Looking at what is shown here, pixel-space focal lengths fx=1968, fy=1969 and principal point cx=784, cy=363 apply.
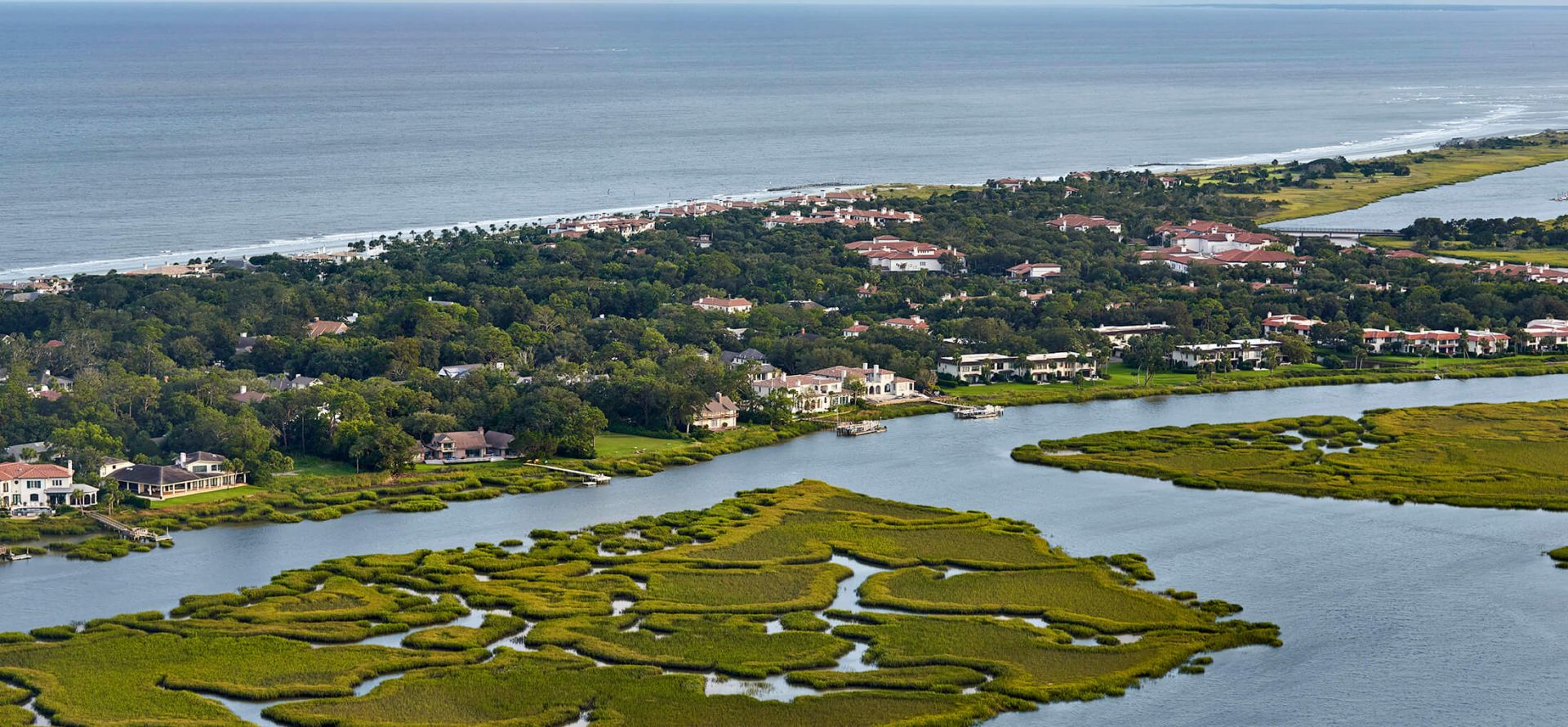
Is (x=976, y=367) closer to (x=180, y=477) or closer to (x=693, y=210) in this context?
(x=180, y=477)

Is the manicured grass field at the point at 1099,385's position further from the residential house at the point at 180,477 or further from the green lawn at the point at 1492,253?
the residential house at the point at 180,477

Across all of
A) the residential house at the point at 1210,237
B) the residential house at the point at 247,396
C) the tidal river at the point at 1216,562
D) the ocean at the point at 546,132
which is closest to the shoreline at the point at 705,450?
the tidal river at the point at 1216,562

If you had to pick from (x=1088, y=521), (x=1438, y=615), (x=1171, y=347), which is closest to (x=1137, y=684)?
(x=1438, y=615)

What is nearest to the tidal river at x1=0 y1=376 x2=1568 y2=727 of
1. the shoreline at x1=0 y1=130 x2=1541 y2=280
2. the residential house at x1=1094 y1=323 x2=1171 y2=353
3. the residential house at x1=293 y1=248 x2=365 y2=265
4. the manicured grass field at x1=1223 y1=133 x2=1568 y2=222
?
the residential house at x1=1094 y1=323 x2=1171 y2=353

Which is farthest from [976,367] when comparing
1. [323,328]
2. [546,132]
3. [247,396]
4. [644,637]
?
[546,132]

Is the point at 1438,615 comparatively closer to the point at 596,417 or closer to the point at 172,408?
the point at 596,417
